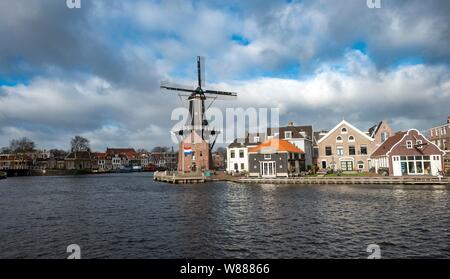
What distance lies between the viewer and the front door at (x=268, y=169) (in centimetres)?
5334

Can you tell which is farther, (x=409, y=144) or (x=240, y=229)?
(x=409, y=144)

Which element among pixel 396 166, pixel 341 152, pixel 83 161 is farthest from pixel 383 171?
pixel 83 161

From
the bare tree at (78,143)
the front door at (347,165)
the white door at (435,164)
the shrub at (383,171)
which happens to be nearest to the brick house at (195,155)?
the front door at (347,165)

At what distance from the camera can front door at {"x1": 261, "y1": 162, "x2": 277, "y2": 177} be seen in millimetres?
53344

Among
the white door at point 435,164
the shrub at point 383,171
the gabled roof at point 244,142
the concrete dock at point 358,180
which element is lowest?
the concrete dock at point 358,180

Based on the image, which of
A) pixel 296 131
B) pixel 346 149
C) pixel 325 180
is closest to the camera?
pixel 325 180

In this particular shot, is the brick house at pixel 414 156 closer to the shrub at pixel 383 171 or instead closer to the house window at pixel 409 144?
the house window at pixel 409 144

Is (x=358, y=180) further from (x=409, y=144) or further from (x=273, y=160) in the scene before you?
(x=273, y=160)

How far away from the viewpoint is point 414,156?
148 feet

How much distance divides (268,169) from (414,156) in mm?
22336

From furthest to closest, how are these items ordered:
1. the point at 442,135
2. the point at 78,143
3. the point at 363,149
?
the point at 78,143 < the point at 442,135 < the point at 363,149

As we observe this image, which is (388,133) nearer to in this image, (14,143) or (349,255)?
(349,255)
